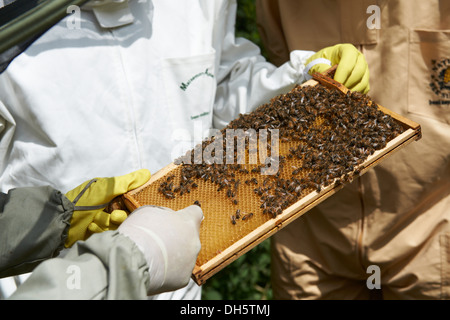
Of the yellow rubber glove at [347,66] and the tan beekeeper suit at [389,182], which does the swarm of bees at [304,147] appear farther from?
the tan beekeeper suit at [389,182]

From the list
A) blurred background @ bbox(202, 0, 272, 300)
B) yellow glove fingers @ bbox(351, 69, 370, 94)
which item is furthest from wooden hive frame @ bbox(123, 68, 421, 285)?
blurred background @ bbox(202, 0, 272, 300)

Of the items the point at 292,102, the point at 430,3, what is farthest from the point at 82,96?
the point at 430,3

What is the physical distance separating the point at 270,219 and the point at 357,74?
1.13 meters

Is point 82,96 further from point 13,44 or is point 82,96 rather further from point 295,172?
point 295,172

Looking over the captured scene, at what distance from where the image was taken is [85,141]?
2357 mm

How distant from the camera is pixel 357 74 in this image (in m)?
2.46

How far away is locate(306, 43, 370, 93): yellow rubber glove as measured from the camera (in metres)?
2.43

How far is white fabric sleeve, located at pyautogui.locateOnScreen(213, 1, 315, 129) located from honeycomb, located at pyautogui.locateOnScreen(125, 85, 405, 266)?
429mm

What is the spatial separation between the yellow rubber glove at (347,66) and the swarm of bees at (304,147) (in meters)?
0.15

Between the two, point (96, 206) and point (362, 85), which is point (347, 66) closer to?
point (362, 85)

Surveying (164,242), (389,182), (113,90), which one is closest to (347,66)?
(389,182)

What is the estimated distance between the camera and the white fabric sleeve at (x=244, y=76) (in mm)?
2752
